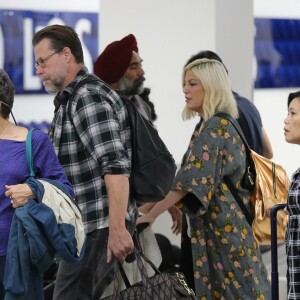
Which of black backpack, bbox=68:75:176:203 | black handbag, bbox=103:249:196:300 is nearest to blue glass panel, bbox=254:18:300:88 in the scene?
black backpack, bbox=68:75:176:203

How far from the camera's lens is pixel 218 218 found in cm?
595

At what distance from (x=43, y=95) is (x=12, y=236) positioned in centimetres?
623

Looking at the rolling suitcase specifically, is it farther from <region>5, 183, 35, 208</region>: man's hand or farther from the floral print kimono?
<region>5, 183, 35, 208</region>: man's hand

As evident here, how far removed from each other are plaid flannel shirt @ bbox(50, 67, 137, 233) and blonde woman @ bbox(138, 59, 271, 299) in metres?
0.83

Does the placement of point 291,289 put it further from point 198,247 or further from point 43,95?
point 43,95

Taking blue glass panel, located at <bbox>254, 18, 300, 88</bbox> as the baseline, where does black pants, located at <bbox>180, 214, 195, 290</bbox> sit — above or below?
below

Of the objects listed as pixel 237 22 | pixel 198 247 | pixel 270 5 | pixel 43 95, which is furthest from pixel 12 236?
pixel 270 5

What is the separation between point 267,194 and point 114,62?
1156 millimetres

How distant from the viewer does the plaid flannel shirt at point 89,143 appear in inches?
199

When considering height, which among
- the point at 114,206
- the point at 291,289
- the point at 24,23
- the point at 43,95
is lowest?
the point at 291,289

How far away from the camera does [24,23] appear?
10.5m

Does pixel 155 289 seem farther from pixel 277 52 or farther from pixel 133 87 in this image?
pixel 277 52

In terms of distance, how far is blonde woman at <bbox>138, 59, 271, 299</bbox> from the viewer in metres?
5.89

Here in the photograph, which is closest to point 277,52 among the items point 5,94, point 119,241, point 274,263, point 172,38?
point 172,38
